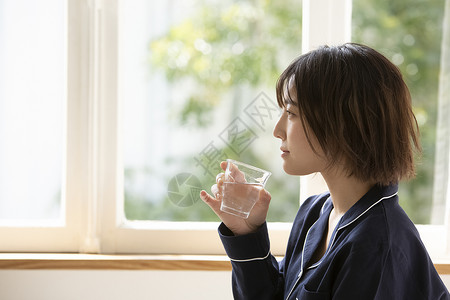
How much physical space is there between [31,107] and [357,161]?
1.24 m

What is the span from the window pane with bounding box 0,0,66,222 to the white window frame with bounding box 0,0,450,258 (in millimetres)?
83

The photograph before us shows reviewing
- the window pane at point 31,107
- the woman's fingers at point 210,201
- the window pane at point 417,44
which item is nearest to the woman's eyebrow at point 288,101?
the woman's fingers at point 210,201

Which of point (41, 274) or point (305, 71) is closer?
point (305, 71)

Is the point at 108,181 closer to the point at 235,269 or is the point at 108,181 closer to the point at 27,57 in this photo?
the point at 27,57

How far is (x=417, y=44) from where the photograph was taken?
6.49 feet

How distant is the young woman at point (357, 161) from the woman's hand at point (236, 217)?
145mm

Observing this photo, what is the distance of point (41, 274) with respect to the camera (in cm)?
180

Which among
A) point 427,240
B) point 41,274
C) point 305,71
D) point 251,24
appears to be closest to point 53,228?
point 41,274

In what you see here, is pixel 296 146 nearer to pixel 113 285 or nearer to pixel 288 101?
pixel 288 101

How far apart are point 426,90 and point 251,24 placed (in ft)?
2.18

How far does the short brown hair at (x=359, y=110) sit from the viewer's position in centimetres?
110

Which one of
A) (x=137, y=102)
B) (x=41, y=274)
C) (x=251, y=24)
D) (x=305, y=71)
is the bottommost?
(x=41, y=274)

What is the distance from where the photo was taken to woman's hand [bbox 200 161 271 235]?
1319mm

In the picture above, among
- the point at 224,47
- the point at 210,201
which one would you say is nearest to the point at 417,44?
the point at 224,47
